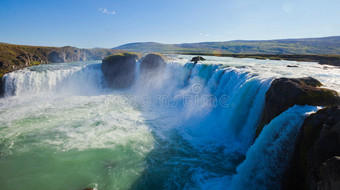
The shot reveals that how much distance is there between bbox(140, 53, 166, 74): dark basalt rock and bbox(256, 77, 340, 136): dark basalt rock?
21669 millimetres

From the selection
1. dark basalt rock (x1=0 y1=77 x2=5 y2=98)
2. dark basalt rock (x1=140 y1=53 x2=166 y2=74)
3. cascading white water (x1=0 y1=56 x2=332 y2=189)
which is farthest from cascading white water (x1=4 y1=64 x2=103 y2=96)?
dark basalt rock (x1=140 y1=53 x2=166 y2=74)

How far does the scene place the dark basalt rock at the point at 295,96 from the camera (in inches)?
246

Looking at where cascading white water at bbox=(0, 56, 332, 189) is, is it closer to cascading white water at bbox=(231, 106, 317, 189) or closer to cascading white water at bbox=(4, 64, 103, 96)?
cascading white water at bbox=(231, 106, 317, 189)

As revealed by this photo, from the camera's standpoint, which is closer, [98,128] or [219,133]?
[219,133]

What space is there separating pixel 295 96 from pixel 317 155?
3.40 metres

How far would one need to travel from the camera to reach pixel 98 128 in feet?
42.6

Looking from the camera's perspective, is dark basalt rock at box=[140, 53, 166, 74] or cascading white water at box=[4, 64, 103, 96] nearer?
cascading white water at box=[4, 64, 103, 96]

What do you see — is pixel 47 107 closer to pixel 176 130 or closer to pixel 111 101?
pixel 111 101

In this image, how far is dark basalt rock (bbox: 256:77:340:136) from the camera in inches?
246

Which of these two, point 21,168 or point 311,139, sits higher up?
point 311,139

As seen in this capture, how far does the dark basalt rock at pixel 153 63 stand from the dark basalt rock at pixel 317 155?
24332 millimetres

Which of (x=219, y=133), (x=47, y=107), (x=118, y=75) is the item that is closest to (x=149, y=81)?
(x=118, y=75)

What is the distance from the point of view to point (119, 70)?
3045 cm

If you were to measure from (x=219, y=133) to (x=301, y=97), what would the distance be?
6.53m
